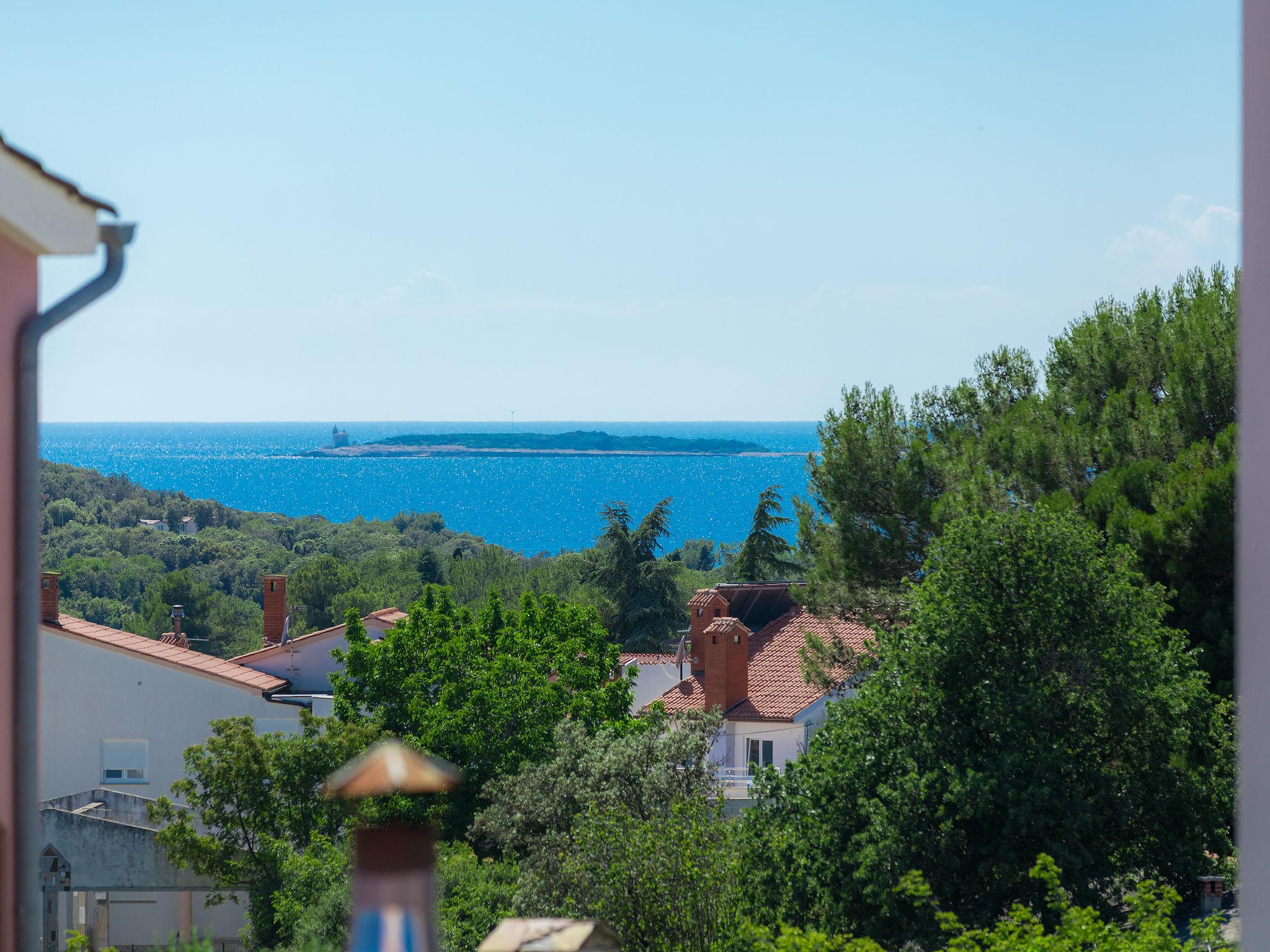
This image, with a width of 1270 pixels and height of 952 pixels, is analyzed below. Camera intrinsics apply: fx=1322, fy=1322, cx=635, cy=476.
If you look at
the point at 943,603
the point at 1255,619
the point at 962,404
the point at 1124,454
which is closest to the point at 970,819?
the point at 943,603

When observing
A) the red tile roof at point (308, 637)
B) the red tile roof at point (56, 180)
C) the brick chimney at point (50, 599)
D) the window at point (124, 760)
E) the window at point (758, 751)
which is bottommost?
the window at point (758, 751)

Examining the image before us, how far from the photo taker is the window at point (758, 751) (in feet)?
104

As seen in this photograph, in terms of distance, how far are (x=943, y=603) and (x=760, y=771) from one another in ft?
11.2

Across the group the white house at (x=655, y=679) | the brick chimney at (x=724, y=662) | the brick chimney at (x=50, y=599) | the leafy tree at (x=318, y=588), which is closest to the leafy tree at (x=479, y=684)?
the brick chimney at (x=724, y=662)

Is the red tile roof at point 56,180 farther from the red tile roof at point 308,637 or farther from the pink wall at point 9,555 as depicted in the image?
the red tile roof at point 308,637

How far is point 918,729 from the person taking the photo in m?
16.5

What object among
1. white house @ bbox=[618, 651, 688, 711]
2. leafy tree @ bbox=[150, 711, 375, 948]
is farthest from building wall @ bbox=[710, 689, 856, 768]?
leafy tree @ bbox=[150, 711, 375, 948]

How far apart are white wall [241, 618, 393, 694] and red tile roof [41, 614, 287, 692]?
1383 mm

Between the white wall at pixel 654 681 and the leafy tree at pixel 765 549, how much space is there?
14.5 meters

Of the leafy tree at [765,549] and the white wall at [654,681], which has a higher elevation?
the leafy tree at [765,549]

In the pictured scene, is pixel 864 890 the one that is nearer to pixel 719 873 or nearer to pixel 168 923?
pixel 719 873

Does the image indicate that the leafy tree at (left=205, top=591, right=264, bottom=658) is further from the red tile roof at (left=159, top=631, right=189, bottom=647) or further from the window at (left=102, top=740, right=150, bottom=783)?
the window at (left=102, top=740, right=150, bottom=783)

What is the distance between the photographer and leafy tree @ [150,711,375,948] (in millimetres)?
22406

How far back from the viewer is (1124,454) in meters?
20.4
